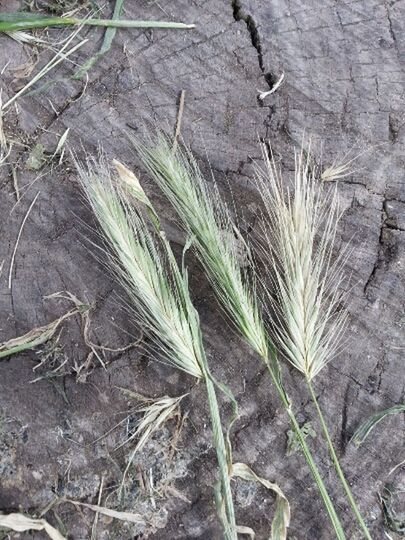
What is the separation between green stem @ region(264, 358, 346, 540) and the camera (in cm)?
191

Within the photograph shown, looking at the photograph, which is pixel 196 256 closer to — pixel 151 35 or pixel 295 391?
pixel 295 391

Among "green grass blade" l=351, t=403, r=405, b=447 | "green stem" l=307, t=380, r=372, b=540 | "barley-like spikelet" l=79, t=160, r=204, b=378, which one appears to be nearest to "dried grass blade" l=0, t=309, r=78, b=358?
"barley-like spikelet" l=79, t=160, r=204, b=378

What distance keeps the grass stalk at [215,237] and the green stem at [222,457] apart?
0.56 feet

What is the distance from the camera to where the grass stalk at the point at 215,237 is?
2023mm

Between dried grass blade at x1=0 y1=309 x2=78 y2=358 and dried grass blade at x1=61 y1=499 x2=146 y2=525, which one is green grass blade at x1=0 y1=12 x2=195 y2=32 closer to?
dried grass blade at x1=0 y1=309 x2=78 y2=358

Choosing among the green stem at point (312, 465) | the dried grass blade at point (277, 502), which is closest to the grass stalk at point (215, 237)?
the green stem at point (312, 465)

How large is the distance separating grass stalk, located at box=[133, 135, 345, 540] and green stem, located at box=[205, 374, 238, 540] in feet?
0.56

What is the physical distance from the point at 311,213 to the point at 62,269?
74 cm

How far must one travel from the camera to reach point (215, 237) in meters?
2.08

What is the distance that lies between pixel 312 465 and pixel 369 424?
0.66ft

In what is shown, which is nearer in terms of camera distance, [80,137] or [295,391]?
[295,391]

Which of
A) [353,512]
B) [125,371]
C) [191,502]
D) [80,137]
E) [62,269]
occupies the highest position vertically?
→ [80,137]

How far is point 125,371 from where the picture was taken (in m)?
2.09

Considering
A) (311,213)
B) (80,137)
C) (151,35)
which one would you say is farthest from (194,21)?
(311,213)
